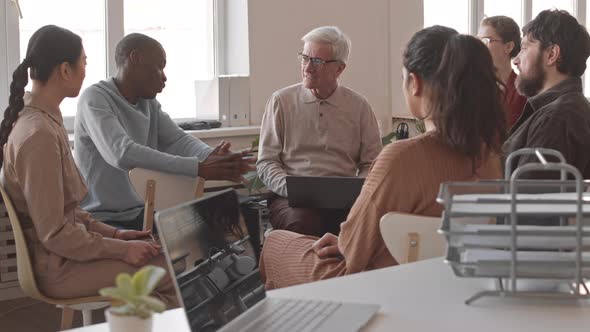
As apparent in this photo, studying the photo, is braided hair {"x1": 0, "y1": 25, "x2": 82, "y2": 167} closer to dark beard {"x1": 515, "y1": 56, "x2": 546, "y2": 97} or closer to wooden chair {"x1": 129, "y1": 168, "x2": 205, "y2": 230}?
wooden chair {"x1": 129, "y1": 168, "x2": 205, "y2": 230}

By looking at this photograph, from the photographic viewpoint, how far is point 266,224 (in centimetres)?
455

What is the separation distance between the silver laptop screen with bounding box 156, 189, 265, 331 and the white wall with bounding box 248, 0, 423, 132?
12.5 ft

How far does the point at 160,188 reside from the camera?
326 centimetres

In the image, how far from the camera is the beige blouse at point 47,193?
271 cm

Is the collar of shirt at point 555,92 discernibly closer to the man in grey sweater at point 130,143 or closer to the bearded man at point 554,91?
the bearded man at point 554,91

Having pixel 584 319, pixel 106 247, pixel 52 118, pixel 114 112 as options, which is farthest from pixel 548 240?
pixel 114 112

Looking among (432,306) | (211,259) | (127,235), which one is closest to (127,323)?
(211,259)

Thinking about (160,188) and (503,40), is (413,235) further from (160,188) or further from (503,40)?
(503,40)

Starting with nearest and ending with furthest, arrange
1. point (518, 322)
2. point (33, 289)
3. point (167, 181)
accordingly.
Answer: point (518, 322) → point (33, 289) → point (167, 181)

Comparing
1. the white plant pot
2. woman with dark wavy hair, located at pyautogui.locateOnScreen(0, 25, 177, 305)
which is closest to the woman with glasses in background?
woman with dark wavy hair, located at pyautogui.locateOnScreen(0, 25, 177, 305)

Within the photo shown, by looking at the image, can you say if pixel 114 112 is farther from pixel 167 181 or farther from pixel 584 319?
pixel 584 319

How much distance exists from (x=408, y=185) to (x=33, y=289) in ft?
4.02

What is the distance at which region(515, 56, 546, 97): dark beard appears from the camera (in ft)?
11.5

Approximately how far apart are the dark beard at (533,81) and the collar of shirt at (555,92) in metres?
0.12
